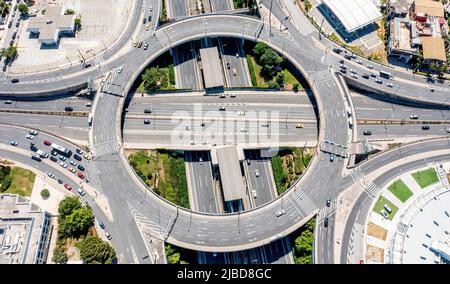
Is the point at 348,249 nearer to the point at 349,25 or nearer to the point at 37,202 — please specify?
the point at 349,25

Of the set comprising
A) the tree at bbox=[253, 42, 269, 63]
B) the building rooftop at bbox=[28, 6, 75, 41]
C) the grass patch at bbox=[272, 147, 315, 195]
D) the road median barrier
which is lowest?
the grass patch at bbox=[272, 147, 315, 195]

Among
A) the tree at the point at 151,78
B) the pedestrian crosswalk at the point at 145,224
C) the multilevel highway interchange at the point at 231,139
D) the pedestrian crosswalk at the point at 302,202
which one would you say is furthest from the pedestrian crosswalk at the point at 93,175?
the pedestrian crosswalk at the point at 302,202

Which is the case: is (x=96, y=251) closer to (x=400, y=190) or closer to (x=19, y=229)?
(x=19, y=229)

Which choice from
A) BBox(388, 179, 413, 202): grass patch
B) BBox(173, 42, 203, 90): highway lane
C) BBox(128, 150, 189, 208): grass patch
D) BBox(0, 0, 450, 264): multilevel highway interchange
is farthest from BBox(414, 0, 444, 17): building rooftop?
BBox(128, 150, 189, 208): grass patch

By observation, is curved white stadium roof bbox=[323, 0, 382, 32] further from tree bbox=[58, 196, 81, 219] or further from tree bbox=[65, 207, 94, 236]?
tree bbox=[58, 196, 81, 219]

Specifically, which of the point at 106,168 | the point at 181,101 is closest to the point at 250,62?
the point at 181,101
